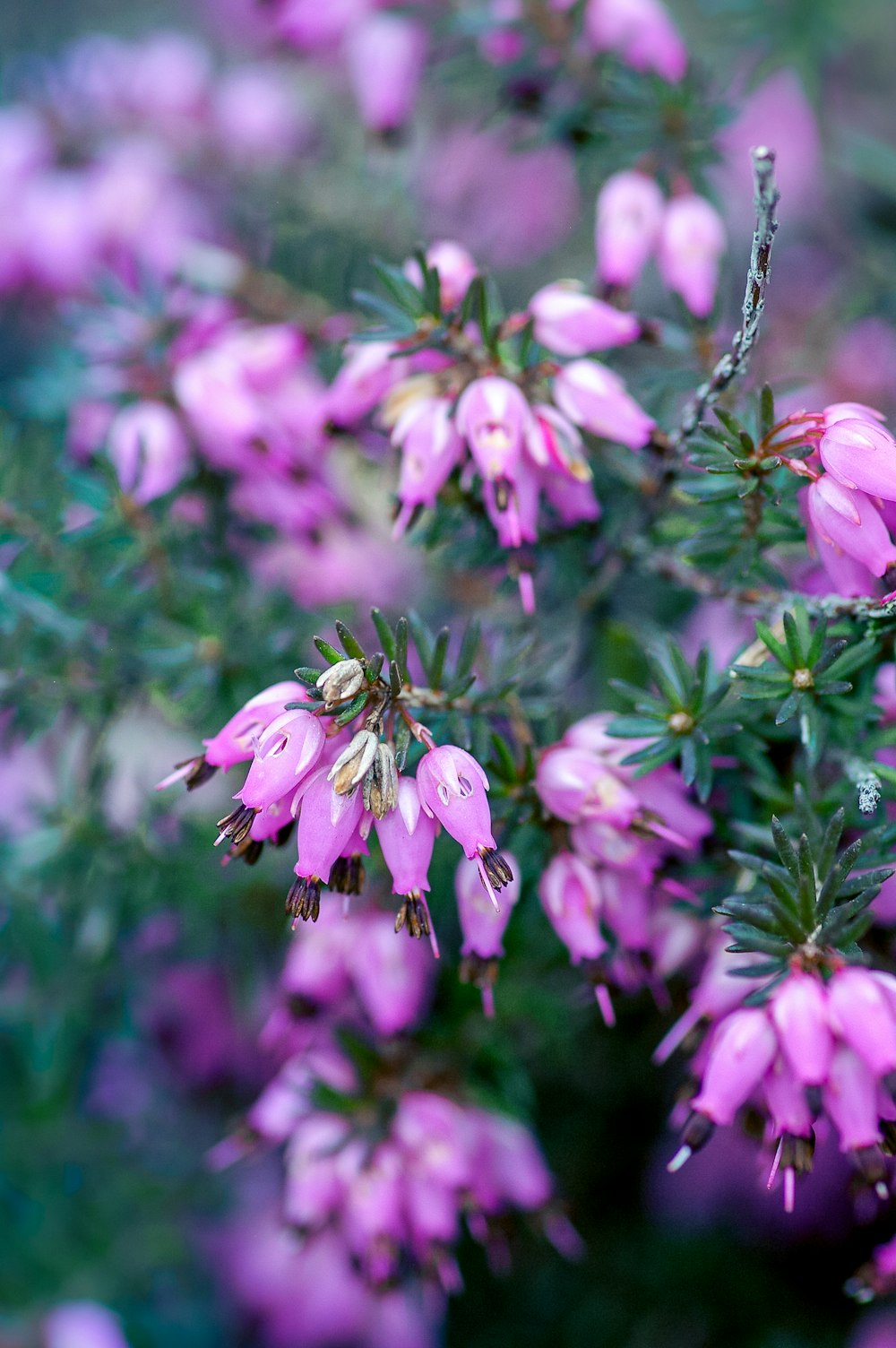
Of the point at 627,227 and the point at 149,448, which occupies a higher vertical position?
the point at 627,227

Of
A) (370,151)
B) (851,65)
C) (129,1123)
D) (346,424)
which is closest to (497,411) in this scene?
(346,424)

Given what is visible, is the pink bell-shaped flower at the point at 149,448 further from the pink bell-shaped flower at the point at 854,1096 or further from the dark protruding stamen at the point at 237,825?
the pink bell-shaped flower at the point at 854,1096

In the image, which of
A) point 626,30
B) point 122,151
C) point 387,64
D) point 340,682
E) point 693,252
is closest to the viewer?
point 340,682

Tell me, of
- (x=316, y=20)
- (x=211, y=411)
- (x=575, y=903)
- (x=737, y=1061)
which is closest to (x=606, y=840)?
(x=575, y=903)

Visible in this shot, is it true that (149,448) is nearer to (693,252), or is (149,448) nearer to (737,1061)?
(693,252)

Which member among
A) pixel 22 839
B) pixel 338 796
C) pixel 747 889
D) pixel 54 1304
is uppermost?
pixel 338 796

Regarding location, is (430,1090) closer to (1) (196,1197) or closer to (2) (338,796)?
(2) (338,796)
